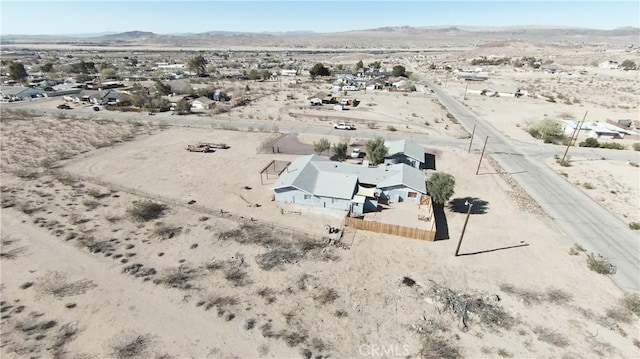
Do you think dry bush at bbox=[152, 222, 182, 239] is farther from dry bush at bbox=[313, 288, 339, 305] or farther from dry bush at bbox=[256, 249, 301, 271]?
dry bush at bbox=[313, 288, 339, 305]

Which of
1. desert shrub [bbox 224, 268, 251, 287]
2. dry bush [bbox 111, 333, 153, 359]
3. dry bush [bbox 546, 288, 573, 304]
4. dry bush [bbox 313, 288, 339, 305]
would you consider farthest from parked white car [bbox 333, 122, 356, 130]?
dry bush [bbox 111, 333, 153, 359]

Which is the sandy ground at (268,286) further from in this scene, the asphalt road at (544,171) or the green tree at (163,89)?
the green tree at (163,89)

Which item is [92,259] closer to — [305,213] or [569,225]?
[305,213]

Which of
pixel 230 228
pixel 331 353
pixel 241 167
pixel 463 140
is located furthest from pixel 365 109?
pixel 331 353

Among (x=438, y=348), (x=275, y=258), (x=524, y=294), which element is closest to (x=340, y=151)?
(x=275, y=258)

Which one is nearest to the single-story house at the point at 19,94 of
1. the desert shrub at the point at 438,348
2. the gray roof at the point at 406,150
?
the gray roof at the point at 406,150

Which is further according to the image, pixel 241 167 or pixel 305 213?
pixel 241 167
